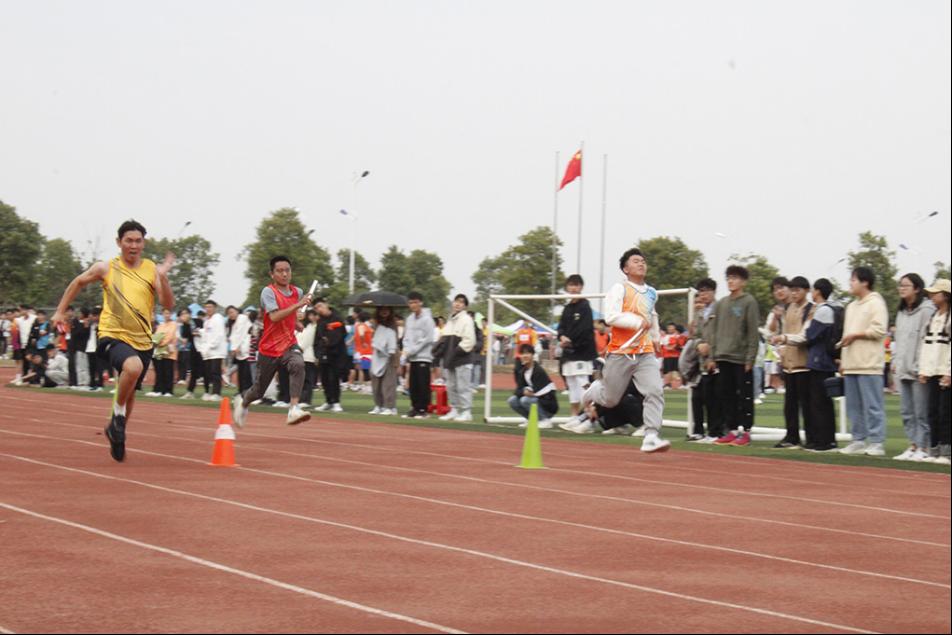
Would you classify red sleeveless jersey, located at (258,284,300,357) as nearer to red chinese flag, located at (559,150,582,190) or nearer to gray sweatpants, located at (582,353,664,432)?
gray sweatpants, located at (582,353,664,432)

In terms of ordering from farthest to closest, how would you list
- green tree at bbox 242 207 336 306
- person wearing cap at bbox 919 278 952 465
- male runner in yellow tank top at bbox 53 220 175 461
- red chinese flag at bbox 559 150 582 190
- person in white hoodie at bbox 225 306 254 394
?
green tree at bbox 242 207 336 306 → red chinese flag at bbox 559 150 582 190 → person in white hoodie at bbox 225 306 254 394 → person wearing cap at bbox 919 278 952 465 → male runner in yellow tank top at bbox 53 220 175 461

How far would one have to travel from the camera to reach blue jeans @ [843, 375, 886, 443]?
48.9 ft

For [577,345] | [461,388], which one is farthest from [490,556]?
[461,388]

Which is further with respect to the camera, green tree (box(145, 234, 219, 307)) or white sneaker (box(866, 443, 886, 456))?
green tree (box(145, 234, 219, 307))

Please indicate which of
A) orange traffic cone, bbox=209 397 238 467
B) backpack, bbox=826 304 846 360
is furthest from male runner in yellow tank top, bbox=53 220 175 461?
backpack, bbox=826 304 846 360

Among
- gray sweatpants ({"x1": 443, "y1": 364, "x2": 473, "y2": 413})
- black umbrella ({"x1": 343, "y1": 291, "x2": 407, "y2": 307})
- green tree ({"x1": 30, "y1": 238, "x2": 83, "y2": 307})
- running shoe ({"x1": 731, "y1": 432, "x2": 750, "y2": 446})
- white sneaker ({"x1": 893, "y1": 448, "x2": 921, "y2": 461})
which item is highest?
green tree ({"x1": 30, "y1": 238, "x2": 83, "y2": 307})

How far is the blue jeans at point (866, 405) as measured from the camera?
14906mm

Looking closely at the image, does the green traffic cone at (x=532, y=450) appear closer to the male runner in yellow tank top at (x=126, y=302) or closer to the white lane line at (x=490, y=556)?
the male runner in yellow tank top at (x=126, y=302)

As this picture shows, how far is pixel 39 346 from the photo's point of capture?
33062 millimetres

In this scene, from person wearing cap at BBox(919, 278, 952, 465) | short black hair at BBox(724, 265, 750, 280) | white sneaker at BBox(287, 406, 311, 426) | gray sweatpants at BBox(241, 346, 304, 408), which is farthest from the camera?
short black hair at BBox(724, 265, 750, 280)

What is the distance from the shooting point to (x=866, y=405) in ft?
49.3

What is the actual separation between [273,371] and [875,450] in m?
6.52

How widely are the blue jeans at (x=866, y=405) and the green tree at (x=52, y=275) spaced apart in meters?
82.1

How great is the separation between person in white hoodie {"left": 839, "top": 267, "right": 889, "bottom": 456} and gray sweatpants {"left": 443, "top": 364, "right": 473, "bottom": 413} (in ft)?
25.5
